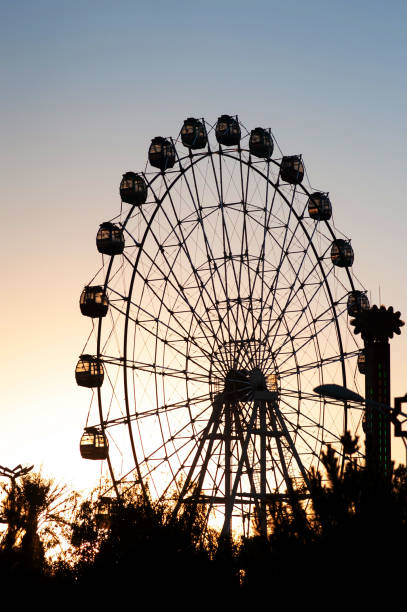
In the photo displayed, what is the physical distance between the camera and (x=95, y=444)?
1901 inches

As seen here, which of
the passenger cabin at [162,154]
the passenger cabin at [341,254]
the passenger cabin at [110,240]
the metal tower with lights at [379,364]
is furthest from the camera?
the passenger cabin at [341,254]

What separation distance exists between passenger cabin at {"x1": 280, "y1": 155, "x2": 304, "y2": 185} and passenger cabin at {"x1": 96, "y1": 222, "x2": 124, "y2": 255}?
311 inches

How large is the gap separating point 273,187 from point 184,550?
16.9m

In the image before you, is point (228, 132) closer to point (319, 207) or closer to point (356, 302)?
point (319, 207)

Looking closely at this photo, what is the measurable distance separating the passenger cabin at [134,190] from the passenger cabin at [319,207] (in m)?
8.10

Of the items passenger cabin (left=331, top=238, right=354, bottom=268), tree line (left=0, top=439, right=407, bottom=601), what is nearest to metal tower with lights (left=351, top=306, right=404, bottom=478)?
tree line (left=0, top=439, right=407, bottom=601)

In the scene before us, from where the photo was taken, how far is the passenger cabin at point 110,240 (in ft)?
161

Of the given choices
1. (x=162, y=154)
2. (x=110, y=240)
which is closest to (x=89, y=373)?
(x=110, y=240)

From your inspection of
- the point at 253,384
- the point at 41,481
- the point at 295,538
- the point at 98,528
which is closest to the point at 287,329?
the point at 253,384

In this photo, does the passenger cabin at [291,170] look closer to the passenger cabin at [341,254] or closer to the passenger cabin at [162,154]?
the passenger cabin at [341,254]

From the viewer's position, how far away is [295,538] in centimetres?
2805

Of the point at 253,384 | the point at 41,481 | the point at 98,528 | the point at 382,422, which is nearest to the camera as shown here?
the point at 382,422

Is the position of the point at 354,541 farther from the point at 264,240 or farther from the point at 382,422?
the point at 264,240

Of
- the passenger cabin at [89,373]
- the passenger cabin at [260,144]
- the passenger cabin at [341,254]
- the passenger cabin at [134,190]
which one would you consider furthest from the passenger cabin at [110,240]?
the passenger cabin at [341,254]
